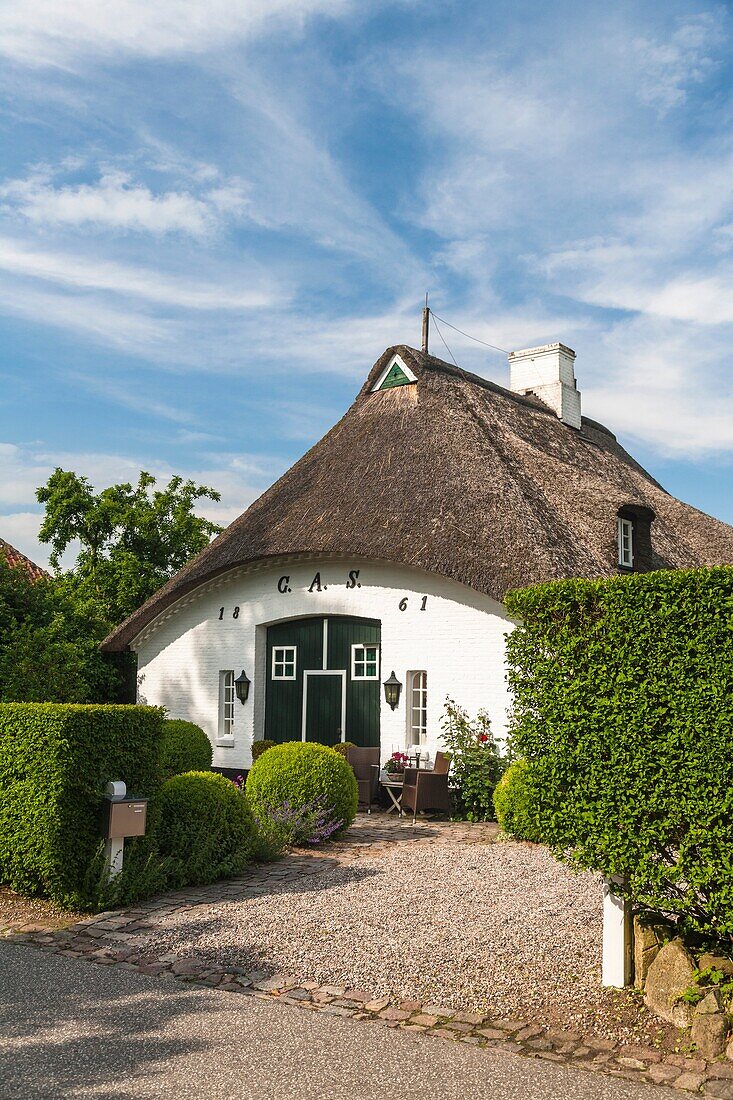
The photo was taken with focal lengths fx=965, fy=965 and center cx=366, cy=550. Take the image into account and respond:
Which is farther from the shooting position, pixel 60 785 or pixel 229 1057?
pixel 60 785

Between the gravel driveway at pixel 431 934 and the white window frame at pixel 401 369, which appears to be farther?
the white window frame at pixel 401 369

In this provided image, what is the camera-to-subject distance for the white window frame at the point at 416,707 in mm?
15695

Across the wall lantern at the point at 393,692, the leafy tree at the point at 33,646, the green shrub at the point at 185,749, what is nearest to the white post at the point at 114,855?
the leafy tree at the point at 33,646

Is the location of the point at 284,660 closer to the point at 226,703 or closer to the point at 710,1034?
the point at 226,703

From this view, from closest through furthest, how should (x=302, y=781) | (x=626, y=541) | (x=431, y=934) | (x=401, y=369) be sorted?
(x=431, y=934)
(x=302, y=781)
(x=626, y=541)
(x=401, y=369)

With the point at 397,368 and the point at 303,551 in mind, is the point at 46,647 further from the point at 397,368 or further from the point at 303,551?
the point at 397,368

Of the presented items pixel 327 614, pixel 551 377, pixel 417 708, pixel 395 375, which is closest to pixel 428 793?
pixel 417 708

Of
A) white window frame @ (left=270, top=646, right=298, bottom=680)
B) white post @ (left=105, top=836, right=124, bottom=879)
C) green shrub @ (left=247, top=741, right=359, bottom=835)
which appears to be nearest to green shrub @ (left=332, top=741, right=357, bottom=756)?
white window frame @ (left=270, top=646, right=298, bottom=680)

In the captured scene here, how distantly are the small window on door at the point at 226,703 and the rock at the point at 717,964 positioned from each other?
1412cm

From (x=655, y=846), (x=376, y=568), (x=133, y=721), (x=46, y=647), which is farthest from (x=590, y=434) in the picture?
(x=655, y=846)

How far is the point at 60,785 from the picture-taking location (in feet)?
25.5

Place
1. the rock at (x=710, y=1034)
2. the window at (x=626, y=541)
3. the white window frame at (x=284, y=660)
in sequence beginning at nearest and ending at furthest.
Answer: the rock at (x=710, y=1034)
the window at (x=626, y=541)
the white window frame at (x=284, y=660)

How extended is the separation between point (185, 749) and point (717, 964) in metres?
11.5

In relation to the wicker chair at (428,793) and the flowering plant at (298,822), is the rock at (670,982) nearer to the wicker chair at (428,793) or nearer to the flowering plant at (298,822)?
the flowering plant at (298,822)
